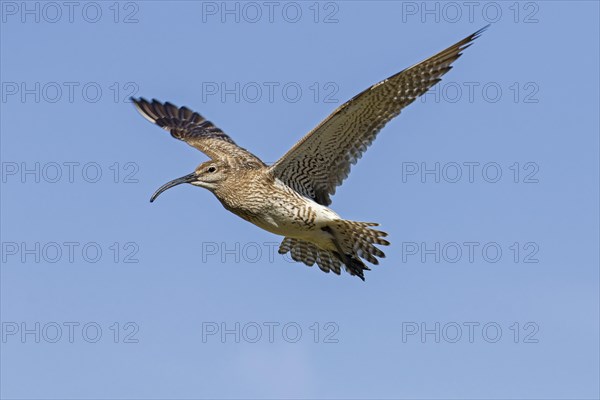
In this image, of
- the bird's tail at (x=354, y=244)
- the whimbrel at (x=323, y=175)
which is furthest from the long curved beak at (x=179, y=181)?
the bird's tail at (x=354, y=244)

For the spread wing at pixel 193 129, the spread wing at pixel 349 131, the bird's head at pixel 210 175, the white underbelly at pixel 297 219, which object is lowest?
the white underbelly at pixel 297 219

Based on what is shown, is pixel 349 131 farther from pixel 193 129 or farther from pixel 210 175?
pixel 193 129

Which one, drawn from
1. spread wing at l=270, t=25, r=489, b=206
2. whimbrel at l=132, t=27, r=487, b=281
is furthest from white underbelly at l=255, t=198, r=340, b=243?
spread wing at l=270, t=25, r=489, b=206

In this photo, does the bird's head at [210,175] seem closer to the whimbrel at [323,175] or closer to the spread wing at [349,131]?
the whimbrel at [323,175]

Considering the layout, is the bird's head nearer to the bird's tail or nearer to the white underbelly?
the white underbelly

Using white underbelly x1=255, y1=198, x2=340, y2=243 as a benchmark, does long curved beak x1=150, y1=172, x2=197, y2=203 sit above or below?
above

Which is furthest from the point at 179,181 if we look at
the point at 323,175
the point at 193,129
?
the point at 193,129
